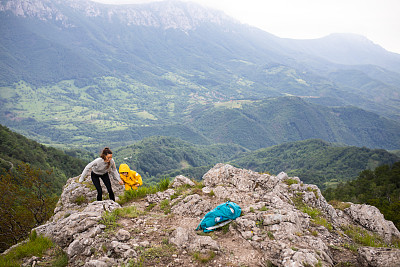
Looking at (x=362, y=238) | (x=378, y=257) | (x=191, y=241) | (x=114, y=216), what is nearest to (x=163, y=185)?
(x=114, y=216)

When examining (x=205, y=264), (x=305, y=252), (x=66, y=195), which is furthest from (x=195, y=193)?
(x=66, y=195)

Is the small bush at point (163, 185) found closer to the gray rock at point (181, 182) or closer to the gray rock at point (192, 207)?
the gray rock at point (181, 182)

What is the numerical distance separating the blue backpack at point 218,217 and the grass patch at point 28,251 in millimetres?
5513

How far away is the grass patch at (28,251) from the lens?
6768 mm

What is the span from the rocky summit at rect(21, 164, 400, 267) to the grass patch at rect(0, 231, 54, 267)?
0.28m

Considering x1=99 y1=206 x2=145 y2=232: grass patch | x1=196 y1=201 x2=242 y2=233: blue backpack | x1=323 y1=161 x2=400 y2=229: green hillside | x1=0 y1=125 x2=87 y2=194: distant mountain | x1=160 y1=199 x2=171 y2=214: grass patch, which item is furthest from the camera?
x1=0 y1=125 x2=87 y2=194: distant mountain

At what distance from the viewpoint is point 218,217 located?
28.2 ft

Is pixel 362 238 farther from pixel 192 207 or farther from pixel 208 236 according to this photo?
pixel 192 207

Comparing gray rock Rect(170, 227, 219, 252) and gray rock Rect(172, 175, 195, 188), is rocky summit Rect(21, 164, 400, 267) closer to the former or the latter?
gray rock Rect(170, 227, 219, 252)

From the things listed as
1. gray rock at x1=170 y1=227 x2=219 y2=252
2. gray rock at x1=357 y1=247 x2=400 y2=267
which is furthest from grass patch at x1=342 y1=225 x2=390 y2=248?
gray rock at x1=170 y1=227 x2=219 y2=252

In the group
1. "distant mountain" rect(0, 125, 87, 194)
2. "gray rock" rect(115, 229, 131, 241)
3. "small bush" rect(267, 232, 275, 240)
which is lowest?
"distant mountain" rect(0, 125, 87, 194)

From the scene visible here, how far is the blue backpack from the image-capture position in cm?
845

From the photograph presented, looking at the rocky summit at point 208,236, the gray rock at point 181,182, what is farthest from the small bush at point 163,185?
the rocky summit at point 208,236

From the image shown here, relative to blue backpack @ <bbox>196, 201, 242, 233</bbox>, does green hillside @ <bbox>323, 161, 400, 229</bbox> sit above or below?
Answer: below
